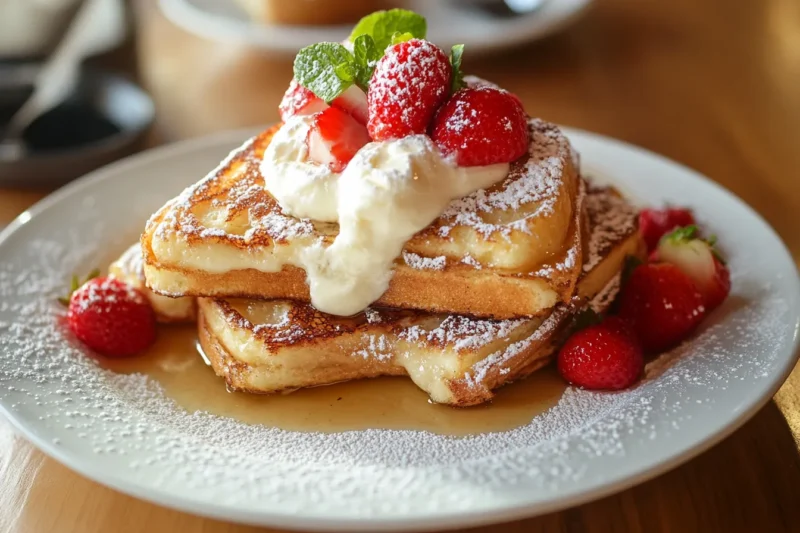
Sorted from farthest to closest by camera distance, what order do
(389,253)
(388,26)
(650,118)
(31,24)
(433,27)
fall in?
1. (433,27)
2. (650,118)
3. (31,24)
4. (388,26)
5. (389,253)

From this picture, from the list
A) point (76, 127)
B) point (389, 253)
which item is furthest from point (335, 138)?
point (76, 127)

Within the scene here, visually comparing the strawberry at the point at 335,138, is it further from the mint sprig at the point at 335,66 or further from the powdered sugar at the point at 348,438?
the powdered sugar at the point at 348,438

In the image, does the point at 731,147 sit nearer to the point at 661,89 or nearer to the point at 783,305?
the point at 661,89

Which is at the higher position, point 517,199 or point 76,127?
point 517,199

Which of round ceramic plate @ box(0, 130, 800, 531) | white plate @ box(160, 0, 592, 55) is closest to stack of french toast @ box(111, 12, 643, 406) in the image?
round ceramic plate @ box(0, 130, 800, 531)

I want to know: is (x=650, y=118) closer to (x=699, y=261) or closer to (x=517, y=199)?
(x=699, y=261)

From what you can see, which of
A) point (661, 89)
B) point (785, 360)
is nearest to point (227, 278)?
point (785, 360)
